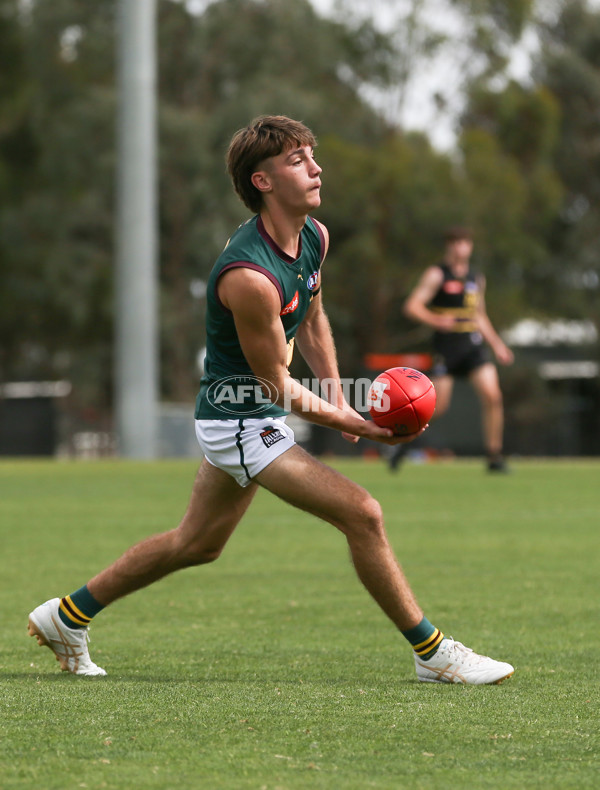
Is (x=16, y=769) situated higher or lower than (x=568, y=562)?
higher

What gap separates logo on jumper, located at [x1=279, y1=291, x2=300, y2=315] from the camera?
188 inches

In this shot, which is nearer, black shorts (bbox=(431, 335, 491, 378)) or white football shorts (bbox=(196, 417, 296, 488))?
white football shorts (bbox=(196, 417, 296, 488))

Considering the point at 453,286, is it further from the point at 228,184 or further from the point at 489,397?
the point at 228,184

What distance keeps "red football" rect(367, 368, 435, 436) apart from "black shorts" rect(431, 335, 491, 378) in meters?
9.94

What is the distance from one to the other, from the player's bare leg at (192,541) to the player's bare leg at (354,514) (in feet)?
0.81

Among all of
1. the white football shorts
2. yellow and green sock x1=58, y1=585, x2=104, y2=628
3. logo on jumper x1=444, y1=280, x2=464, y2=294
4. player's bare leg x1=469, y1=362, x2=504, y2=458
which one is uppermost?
logo on jumper x1=444, y1=280, x2=464, y2=294

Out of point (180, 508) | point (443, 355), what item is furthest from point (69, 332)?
point (180, 508)

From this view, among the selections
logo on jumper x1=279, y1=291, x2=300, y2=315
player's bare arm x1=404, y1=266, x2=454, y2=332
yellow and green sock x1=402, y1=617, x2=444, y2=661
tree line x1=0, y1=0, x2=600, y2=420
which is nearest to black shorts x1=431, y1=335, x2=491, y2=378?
player's bare arm x1=404, y1=266, x2=454, y2=332

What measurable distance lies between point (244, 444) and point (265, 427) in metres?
0.11

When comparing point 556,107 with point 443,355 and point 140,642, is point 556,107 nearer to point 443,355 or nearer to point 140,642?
point 443,355

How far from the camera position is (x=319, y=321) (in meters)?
5.33

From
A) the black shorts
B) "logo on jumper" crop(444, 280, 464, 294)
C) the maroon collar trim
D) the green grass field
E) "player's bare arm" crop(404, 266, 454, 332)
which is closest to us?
the green grass field

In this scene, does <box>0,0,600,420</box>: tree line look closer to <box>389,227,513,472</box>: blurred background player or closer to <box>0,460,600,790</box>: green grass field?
<box>389,227,513,472</box>: blurred background player

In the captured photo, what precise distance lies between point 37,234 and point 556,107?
1656cm
